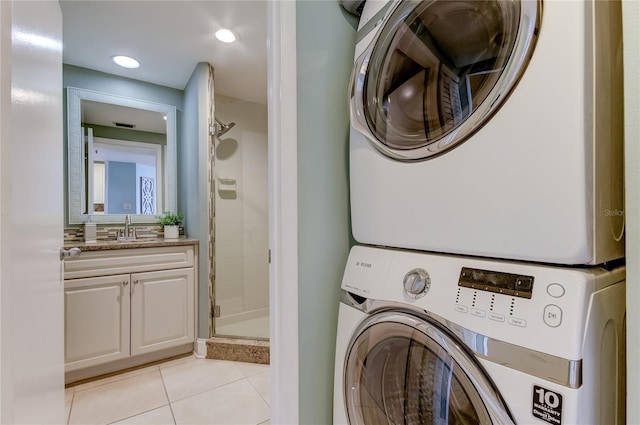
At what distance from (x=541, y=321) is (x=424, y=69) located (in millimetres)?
648

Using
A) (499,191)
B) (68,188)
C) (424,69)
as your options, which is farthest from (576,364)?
(68,188)

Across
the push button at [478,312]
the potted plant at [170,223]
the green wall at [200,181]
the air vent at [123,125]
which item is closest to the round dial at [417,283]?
the push button at [478,312]

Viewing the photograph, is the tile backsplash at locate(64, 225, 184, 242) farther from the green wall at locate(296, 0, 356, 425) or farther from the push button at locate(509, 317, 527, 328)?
the push button at locate(509, 317, 527, 328)

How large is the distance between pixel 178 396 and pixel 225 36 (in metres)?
2.27

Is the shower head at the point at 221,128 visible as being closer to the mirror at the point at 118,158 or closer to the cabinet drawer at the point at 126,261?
the mirror at the point at 118,158

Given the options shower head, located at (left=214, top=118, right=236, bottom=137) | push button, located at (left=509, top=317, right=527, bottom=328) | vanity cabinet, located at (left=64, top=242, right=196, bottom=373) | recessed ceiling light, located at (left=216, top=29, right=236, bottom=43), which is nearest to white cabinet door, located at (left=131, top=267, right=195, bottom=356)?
vanity cabinet, located at (left=64, top=242, right=196, bottom=373)

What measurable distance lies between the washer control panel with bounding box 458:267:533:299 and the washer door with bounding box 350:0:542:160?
0.30 meters

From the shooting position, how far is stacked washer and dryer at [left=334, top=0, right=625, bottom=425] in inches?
20.2

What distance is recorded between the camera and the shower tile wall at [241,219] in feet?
9.22

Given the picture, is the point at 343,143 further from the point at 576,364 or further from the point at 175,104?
the point at 175,104

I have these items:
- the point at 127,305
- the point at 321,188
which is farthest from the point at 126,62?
the point at 321,188

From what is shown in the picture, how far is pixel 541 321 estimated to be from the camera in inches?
20.4

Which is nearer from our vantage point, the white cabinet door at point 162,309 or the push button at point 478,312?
the push button at point 478,312

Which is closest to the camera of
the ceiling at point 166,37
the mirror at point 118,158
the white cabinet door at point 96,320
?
the ceiling at point 166,37
